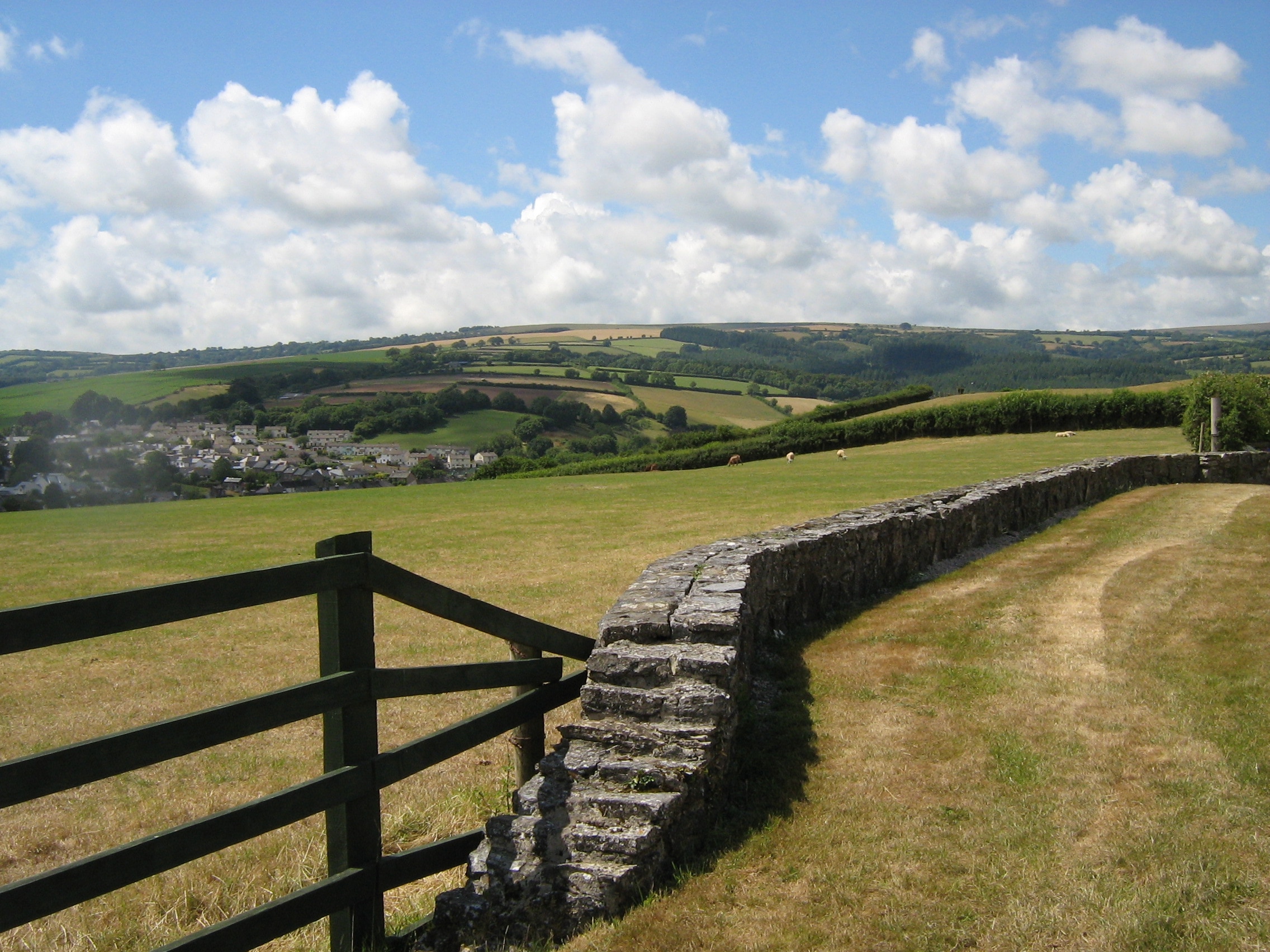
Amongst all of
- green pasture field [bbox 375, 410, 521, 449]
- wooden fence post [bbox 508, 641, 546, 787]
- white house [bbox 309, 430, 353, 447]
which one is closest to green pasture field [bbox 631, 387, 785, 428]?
green pasture field [bbox 375, 410, 521, 449]

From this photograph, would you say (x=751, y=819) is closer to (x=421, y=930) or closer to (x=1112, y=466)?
(x=421, y=930)

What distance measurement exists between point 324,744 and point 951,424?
58.5 m

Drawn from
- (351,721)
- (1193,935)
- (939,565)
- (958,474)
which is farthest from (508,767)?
(958,474)

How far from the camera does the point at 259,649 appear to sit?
10.3m

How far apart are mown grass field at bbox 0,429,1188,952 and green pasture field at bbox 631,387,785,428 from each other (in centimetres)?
4929

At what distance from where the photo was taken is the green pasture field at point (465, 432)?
2635 inches

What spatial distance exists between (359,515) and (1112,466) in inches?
825

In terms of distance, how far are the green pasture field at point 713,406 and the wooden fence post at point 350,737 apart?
7322 cm

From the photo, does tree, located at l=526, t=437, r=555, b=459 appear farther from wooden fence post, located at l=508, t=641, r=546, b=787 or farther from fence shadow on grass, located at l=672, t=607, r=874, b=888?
wooden fence post, located at l=508, t=641, r=546, b=787

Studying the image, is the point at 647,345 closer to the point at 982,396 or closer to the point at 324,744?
the point at 982,396

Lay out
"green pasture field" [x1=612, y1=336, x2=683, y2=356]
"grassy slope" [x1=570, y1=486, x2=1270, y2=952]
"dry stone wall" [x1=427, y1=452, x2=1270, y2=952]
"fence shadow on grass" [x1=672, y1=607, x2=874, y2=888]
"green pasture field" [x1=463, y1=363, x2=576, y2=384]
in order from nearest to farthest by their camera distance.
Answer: "grassy slope" [x1=570, y1=486, x2=1270, y2=952] → "dry stone wall" [x1=427, y1=452, x2=1270, y2=952] → "fence shadow on grass" [x1=672, y1=607, x2=874, y2=888] → "green pasture field" [x1=463, y1=363, x2=576, y2=384] → "green pasture field" [x1=612, y1=336, x2=683, y2=356]

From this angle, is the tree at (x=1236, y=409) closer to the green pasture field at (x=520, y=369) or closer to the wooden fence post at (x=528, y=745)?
the wooden fence post at (x=528, y=745)

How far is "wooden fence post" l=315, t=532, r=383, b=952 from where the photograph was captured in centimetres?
337

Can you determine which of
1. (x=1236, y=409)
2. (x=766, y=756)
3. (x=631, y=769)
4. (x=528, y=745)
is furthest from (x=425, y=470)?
(x=631, y=769)
